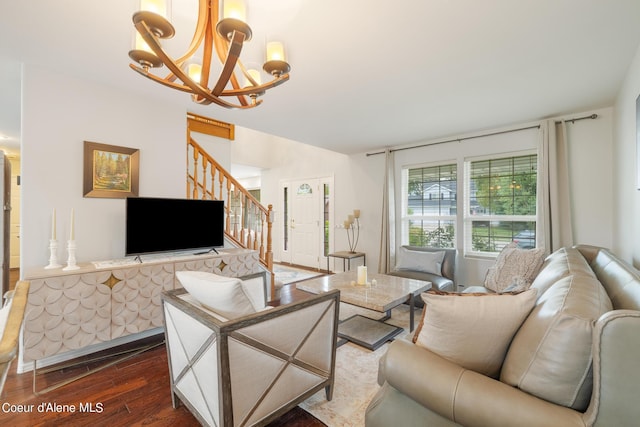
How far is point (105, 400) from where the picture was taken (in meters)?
1.85

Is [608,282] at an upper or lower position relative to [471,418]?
upper

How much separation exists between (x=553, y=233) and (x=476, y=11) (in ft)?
9.34

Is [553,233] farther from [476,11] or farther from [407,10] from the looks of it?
[407,10]

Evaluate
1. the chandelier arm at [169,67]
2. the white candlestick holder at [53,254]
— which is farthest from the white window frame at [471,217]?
the white candlestick holder at [53,254]

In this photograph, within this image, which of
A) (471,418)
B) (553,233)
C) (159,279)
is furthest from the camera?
(553,233)

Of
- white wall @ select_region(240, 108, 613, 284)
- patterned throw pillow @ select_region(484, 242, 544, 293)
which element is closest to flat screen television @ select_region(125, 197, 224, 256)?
white wall @ select_region(240, 108, 613, 284)

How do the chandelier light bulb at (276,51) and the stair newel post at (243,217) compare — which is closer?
the chandelier light bulb at (276,51)

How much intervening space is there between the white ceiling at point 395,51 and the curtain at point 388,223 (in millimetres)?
1486

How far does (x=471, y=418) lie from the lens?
952 millimetres

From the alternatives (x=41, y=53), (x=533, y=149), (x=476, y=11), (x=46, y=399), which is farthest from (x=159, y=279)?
(x=533, y=149)

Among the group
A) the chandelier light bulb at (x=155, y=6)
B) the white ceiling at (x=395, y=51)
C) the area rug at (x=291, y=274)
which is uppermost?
the white ceiling at (x=395, y=51)

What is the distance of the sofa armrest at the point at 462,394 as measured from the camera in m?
0.87

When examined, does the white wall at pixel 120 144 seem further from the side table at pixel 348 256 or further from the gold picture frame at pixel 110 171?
the side table at pixel 348 256

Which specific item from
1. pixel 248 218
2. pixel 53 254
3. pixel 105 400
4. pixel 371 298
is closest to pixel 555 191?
pixel 371 298
